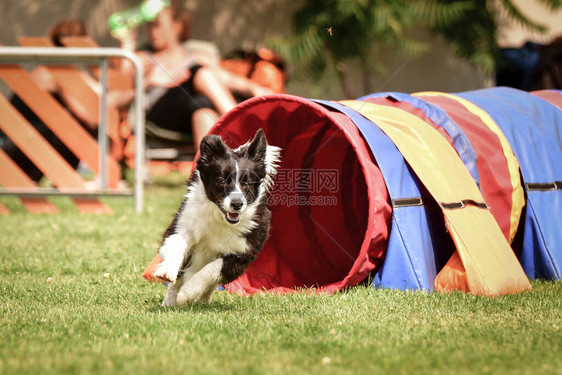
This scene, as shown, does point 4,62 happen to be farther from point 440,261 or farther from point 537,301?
point 537,301

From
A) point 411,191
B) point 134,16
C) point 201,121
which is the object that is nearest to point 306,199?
point 411,191

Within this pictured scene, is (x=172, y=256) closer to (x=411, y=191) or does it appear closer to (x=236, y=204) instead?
(x=236, y=204)

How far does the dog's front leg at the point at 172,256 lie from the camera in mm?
4316

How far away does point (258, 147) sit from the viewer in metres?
4.60

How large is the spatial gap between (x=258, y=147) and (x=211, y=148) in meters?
0.29

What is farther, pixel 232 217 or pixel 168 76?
pixel 168 76

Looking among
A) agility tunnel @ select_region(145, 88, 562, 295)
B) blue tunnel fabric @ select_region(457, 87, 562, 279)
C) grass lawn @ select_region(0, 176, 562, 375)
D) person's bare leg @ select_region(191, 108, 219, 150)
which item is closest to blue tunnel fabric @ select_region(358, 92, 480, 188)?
agility tunnel @ select_region(145, 88, 562, 295)

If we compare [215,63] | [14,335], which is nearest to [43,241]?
[14,335]

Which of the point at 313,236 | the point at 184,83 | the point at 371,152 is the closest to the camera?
the point at 371,152

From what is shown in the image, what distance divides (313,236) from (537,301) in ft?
6.60

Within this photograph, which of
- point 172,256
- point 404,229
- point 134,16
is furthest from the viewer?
point 134,16

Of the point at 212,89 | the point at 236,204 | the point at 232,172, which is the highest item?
the point at 232,172

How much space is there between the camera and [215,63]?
1380 cm

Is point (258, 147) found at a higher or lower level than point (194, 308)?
higher
